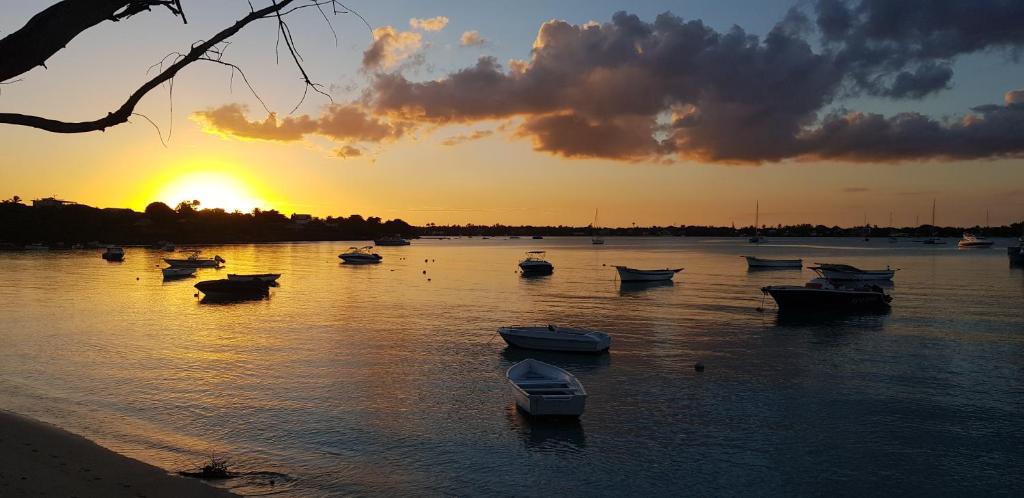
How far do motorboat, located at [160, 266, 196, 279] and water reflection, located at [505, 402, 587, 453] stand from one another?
7273cm

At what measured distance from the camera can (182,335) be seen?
37.2 meters

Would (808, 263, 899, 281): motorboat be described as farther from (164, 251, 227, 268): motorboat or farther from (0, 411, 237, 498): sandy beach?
(164, 251, 227, 268): motorboat

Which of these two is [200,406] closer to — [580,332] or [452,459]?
[452,459]

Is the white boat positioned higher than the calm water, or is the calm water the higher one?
the white boat

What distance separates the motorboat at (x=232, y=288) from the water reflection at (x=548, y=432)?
1815 inches

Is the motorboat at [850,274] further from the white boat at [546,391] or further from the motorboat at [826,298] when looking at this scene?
the white boat at [546,391]

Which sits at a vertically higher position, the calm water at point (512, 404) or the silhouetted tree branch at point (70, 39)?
the silhouetted tree branch at point (70, 39)

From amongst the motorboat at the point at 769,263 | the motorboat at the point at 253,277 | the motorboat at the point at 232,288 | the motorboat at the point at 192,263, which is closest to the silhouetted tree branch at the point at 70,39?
the motorboat at the point at 232,288

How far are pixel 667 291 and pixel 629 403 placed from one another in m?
46.4

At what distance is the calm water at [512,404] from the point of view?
1597cm

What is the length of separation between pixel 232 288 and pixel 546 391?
156 ft

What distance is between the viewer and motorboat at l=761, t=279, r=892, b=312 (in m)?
50.5

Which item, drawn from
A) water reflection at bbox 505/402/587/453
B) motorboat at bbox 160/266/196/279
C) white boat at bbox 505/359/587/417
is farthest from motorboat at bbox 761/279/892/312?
motorboat at bbox 160/266/196/279

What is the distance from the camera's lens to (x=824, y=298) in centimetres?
5153
